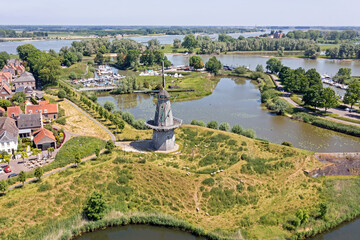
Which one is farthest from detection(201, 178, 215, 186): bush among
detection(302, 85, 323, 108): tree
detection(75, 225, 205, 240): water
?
detection(302, 85, 323, 108): tree

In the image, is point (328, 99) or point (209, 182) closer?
point (209, 182)

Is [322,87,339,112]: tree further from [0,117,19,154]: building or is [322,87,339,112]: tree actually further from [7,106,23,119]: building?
[7,106,23,119]: building

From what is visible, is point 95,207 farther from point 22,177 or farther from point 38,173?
point 22,177

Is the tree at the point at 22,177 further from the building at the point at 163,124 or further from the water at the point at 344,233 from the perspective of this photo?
the water at the point at 344,233

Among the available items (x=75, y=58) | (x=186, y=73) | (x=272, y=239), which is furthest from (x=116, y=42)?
(x=272, y=239)

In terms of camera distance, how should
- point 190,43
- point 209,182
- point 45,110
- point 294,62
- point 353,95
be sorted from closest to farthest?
point 209,182 → point 45,110 → point 353,95 → point 294,62 → point 190,43

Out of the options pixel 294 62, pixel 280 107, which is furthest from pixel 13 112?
pixel 294 62

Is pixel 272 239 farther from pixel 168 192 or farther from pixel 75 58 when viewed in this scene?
pixel 75 58
